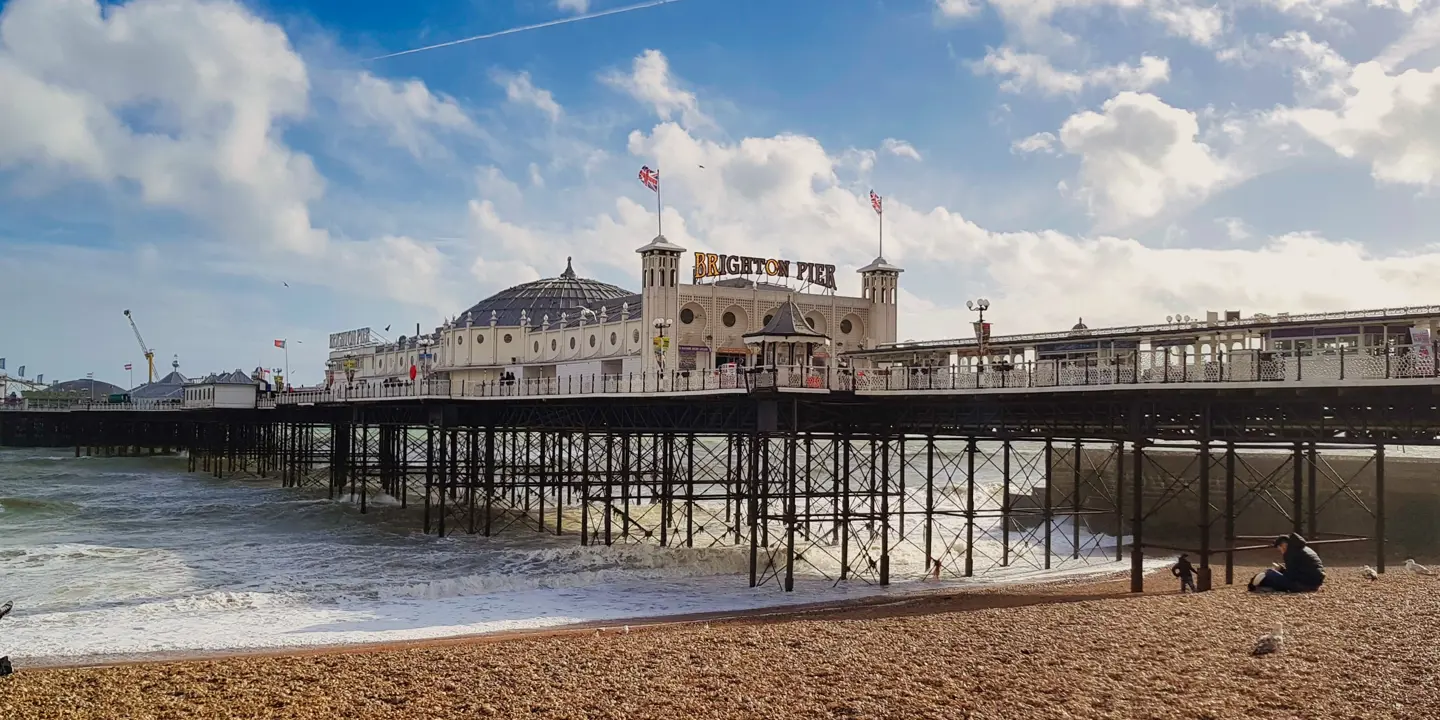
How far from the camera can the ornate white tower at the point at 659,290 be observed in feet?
150

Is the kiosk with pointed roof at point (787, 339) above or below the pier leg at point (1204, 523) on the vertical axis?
above

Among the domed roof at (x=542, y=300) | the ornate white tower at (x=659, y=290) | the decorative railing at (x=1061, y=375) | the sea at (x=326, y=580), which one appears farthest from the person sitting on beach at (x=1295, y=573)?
the domed roof at (x=542, y=300)

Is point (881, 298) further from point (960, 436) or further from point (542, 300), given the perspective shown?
point (542, 300)

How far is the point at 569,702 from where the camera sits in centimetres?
1479

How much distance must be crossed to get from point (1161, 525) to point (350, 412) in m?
43.9

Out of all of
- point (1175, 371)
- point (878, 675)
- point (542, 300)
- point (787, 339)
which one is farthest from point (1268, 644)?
point (542, 300)

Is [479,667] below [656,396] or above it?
below

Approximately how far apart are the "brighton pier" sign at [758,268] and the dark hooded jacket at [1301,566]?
94.7 ft

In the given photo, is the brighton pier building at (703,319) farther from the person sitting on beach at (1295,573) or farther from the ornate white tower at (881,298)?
the person sitting on beach at (1295,573)

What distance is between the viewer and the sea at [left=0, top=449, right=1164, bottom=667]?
24.5 m

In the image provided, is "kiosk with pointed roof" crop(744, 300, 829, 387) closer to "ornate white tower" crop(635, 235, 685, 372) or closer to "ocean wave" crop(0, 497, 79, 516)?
"ornate white tower" crop(635, 235, 685, 372)

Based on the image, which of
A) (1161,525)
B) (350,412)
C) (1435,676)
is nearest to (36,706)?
(1435,676)

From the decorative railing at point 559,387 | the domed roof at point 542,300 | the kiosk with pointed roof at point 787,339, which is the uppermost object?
the domed roof at point 542,300

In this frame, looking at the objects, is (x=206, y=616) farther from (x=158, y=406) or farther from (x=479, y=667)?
(x=158, y=406)
